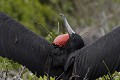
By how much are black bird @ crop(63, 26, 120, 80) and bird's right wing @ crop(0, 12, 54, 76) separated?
578mm

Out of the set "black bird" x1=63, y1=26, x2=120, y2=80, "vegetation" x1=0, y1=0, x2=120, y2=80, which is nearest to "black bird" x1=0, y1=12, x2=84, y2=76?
"black bird" x1=63, y1=26, x2=120, y2=80

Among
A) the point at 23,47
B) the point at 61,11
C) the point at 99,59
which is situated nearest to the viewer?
the point at 99,59

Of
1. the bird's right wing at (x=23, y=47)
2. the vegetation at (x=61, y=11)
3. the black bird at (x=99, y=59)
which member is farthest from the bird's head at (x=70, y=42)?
the vegetation at (x=61, y=11)

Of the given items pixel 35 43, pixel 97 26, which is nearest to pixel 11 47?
pixel 35 43

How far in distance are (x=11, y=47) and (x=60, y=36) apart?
55 centimetres

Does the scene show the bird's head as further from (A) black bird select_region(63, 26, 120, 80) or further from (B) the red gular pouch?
(A) black bird select_region(63, 26, 120, 80)

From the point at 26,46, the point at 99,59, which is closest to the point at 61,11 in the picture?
the point at 26,46

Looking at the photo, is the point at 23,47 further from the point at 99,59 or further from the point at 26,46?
the point at 99,59

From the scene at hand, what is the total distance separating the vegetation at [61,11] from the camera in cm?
1095

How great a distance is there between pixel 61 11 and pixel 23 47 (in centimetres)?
535

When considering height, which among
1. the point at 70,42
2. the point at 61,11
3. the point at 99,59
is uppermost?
the point at 61,11

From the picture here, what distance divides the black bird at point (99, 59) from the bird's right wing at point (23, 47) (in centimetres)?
58

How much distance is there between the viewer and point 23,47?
6336 millimetres

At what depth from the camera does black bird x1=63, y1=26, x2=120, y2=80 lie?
5.68 m
